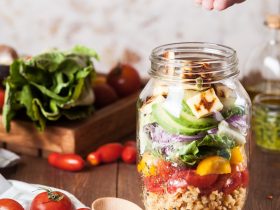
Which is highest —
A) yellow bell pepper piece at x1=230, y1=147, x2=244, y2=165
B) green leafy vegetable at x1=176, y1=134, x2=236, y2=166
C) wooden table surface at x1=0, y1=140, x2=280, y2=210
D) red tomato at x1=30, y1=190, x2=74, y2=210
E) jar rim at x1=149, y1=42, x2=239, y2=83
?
jar rim at x1=149, y1=42, x2=239, y2=83

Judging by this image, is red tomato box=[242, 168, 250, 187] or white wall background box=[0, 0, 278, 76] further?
white wall background box=[0, 0, 278, 76]

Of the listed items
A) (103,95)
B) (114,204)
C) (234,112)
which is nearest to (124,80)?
(103,95)

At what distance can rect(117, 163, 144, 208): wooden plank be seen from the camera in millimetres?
1441

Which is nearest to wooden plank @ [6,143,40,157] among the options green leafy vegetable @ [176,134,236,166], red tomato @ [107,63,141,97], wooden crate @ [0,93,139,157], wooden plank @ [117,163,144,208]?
wooden crate @ [0,93,139,157]

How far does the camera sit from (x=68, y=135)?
1636 mm

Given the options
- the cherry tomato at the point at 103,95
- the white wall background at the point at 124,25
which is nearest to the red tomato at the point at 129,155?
the cherry tomato at the point at 103,95

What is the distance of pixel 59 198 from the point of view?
51.9 inches

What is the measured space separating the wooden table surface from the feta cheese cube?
31 centimetres

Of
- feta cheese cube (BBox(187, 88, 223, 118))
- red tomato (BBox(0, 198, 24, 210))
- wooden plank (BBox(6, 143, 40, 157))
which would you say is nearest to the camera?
feta cheese cube (BBox(187, 88, 223, 118))

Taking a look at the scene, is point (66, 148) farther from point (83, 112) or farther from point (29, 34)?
point (29, 34)

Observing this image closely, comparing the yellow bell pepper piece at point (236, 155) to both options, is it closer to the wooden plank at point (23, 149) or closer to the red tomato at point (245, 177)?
the red tomato at point (245, 177)

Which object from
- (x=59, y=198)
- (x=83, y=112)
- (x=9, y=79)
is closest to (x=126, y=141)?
(x=83, y=112)

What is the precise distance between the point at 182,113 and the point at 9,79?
60cm

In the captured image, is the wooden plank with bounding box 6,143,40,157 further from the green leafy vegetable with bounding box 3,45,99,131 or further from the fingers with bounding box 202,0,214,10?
the fingers with bounding box 202,0,214,10
